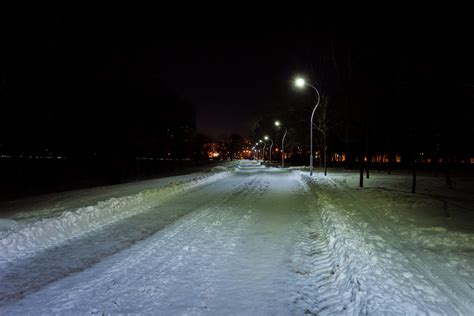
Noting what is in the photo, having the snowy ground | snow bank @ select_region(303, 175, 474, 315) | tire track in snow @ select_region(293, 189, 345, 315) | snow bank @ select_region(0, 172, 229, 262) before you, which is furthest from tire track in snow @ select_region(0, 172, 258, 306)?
snow bank @ select_region(303, 175, 474, 315)

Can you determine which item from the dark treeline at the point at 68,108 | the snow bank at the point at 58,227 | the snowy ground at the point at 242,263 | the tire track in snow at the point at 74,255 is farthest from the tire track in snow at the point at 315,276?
the dark treeline at the point at 68,108

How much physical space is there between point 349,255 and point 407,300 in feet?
7.74

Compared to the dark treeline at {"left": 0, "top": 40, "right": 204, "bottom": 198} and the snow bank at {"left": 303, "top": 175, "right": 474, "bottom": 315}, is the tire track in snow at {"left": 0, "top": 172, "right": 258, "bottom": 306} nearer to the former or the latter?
the snow bank at {"left": 303, "top": 175, "right": 474, "bottom": 315}

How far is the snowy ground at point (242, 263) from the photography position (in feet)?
19.0

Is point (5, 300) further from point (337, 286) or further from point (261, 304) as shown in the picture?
point (337, 286)

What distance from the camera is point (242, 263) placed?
25.7 feet

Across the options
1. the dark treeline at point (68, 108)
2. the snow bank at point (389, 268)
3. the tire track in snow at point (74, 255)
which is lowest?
the tire track in snow at point (74, 255)

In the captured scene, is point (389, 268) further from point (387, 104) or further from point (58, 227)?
point (387, 104)

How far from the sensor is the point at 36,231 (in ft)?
33.8

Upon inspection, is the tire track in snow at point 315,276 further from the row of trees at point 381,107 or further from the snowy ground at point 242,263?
the row of trees at point 381,107

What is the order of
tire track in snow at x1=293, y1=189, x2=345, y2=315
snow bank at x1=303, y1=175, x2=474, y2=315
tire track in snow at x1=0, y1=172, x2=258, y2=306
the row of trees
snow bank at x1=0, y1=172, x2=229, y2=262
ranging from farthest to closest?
the row of trees < snow bank at x1=0, y1=172, x2=229, y2=262 < tire track in snow at x1=0, y1=172, x2=258, y2=306 < tire track in snow at x1=293, y1=189, x2=345, y2=315 < snow bank at x1=303, y1=175, x2=474, y2=315

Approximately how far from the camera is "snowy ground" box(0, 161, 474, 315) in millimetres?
5777

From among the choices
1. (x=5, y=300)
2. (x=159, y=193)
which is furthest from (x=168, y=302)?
(x=159, y=193)

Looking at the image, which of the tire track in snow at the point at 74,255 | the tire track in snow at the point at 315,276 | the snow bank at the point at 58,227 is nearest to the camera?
the tire track in snow at the point at 315,276
